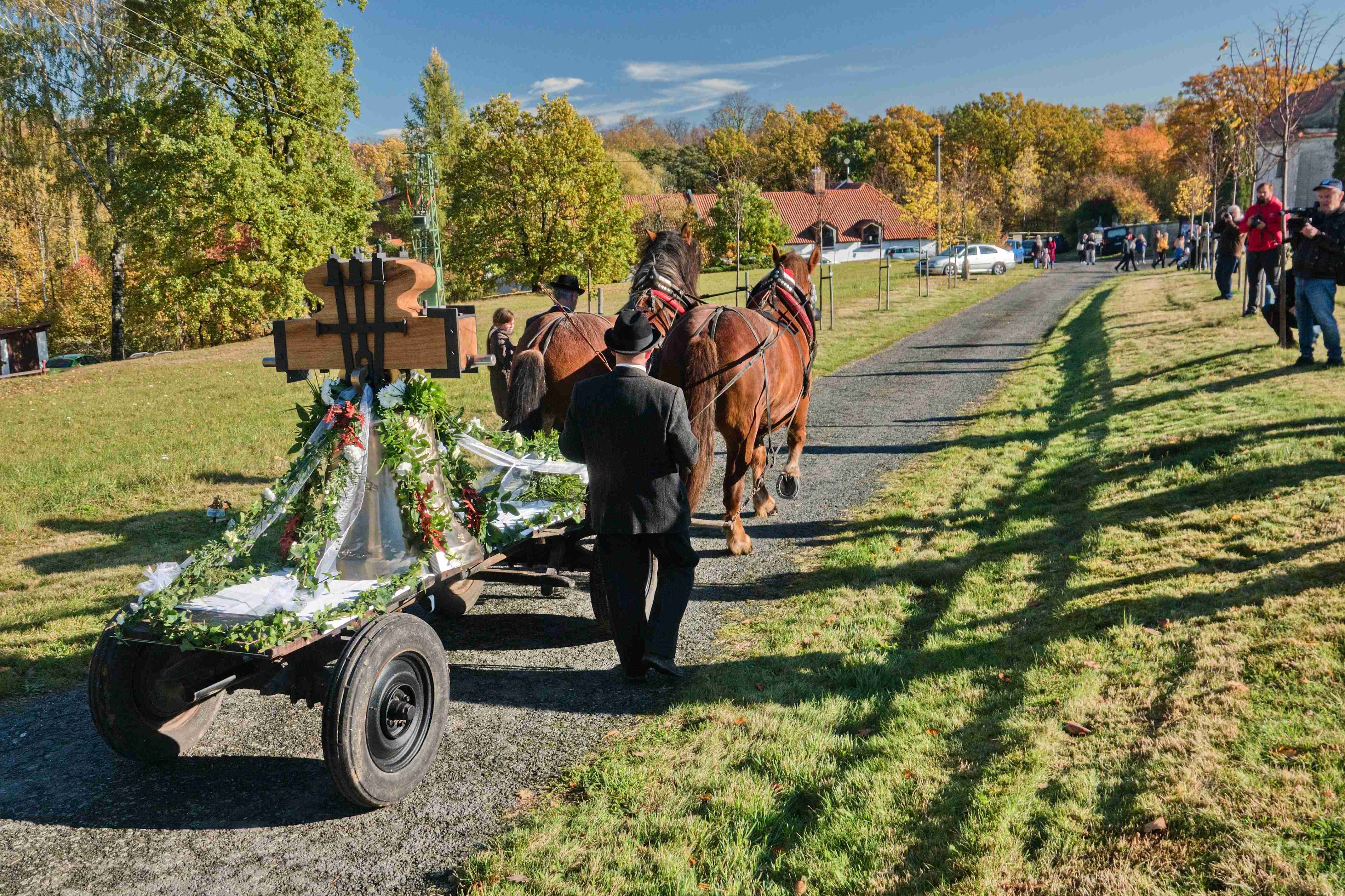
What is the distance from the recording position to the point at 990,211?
5584 cm

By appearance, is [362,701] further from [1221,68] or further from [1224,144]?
[1224,144]

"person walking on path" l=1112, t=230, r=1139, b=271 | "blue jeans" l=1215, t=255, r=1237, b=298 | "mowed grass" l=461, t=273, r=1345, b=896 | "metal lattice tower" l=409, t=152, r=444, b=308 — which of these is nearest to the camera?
"mowed grass" l=461, t=273, r=1345, b=896

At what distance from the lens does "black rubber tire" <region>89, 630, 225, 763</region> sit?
12.6ft

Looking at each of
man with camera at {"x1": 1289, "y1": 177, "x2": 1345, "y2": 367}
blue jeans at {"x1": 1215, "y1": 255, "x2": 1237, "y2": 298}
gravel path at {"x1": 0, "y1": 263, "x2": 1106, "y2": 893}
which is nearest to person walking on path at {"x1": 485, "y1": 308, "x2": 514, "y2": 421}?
gravel path at {"x1": 0, "y1": 263, "x2": 1106, "y2": 893}

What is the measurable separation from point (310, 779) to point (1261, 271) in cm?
1738

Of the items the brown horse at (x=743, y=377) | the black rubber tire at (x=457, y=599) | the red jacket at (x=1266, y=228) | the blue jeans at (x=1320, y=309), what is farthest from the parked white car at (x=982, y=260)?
the black rubber tire at (x=457, y=599)

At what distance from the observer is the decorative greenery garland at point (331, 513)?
3619 millimetres

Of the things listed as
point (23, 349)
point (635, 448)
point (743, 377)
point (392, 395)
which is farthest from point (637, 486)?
point (23, 349)

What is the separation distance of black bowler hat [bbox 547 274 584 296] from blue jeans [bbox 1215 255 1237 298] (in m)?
17.1

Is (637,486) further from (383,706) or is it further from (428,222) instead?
(428,222)

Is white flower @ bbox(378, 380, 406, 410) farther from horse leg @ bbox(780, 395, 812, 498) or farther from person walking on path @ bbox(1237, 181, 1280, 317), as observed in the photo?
person walking on path @ bbox(1237, 181, 1280, 317)

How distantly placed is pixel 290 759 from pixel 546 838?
159cm

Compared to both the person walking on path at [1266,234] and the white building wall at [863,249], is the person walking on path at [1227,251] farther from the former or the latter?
the white building wall at [863,249]

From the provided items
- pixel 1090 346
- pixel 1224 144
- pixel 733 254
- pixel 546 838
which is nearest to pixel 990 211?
pixel 733 254
